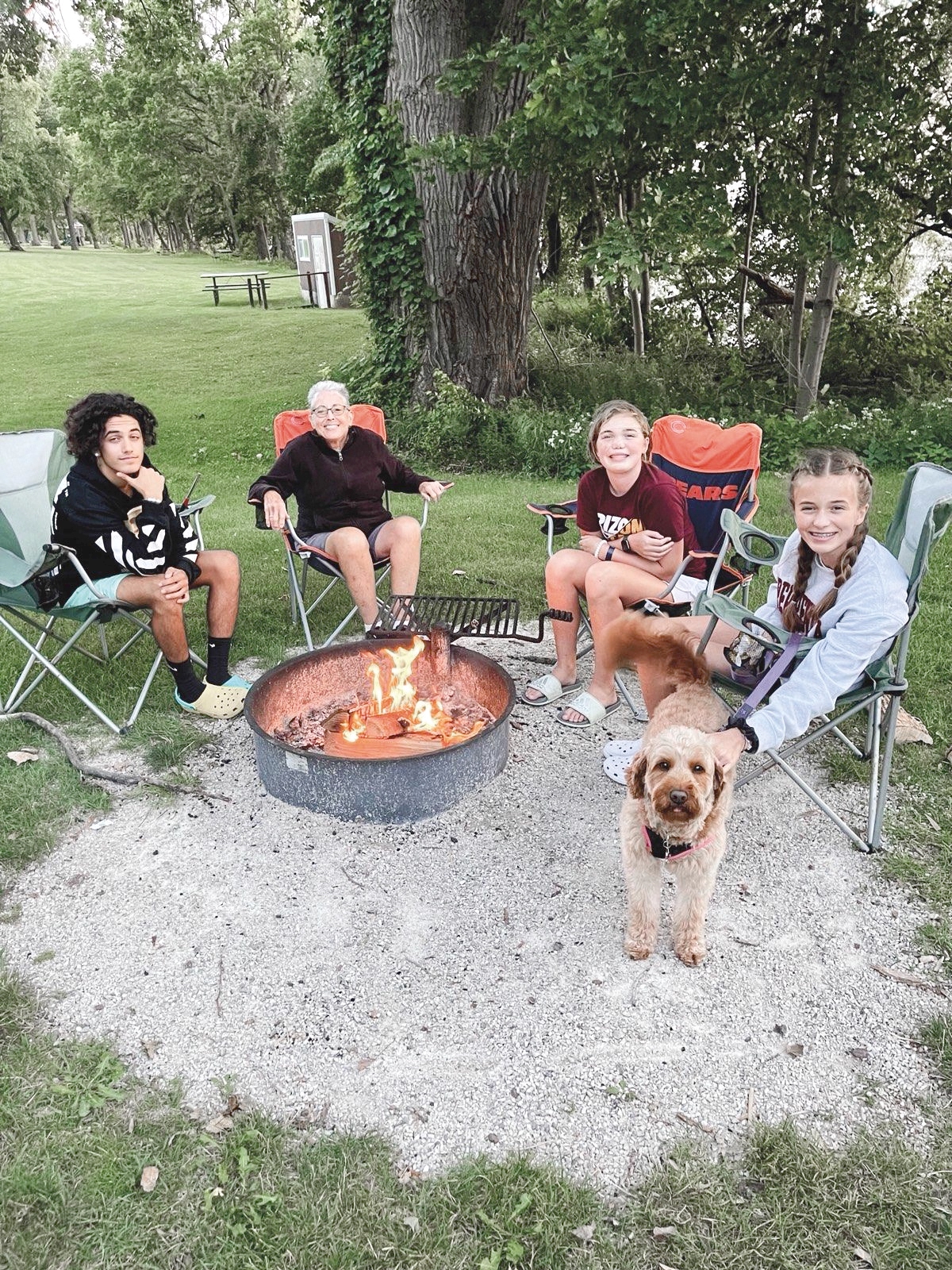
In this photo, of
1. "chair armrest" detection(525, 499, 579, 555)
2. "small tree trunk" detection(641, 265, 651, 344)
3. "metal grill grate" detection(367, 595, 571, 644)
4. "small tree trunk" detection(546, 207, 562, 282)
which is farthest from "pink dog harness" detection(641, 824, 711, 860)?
"small tree trunk" detection(546, 207, 562, 282)

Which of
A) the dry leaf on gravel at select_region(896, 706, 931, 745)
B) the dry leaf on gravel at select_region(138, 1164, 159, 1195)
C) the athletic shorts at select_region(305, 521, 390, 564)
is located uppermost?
the athletic shorts at select_region(305, 521, 390, 564)

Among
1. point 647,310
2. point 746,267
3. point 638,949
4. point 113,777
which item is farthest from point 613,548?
point 647,310

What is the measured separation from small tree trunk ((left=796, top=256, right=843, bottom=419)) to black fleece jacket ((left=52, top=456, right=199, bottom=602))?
7.46 metres

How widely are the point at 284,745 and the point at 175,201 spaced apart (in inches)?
1780

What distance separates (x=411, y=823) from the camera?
3.02 meters

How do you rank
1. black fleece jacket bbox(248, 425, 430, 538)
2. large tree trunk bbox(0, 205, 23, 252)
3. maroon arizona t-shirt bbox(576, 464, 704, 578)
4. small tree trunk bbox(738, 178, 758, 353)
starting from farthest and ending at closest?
large tree trunk bbox(0, 205, 23, 252), small tree trunk bbox(738, 178, 758, 353), black fleece jacket bbox(248, 425, 430, 538), maroon arizona t-shirt bbox(576, 464, 704, 578)

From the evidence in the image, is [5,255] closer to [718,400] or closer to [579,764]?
[718,400]

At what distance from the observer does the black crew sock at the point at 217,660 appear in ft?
12.6

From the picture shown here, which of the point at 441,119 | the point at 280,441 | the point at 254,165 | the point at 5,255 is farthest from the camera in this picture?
the point at 5,255

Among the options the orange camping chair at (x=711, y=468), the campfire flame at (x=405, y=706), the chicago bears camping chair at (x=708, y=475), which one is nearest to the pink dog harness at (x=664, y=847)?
the campfire flame at (x=405, y=706)

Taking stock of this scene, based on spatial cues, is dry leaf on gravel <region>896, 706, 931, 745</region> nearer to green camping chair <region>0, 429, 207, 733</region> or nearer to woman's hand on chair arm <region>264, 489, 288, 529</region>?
woman's hand on chair arm <region>264, 489, 288, 529</region>

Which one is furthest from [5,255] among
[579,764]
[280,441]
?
[579,764]

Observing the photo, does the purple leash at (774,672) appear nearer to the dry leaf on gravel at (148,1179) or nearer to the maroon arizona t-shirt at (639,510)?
the maroon arizona t-shirt at (639,510)

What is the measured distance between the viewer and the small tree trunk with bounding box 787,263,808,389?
9422 mm
